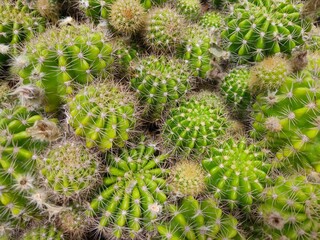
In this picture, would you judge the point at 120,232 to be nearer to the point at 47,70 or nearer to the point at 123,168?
the point at 123,168

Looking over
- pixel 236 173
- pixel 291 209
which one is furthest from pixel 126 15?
pixel 291 209

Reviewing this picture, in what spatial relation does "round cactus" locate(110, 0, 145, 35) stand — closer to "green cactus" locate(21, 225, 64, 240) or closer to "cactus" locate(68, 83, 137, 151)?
"cactus" locate(68, 83, 137, 151)

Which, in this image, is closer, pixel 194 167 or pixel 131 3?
pixel 194 167

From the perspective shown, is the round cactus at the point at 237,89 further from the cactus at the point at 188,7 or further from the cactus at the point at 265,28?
the cactus at the point at 188,7

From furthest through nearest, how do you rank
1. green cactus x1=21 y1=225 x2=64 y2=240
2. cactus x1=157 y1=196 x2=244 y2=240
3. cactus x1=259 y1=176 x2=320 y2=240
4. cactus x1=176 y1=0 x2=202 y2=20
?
cactus x1=176 y1=0 x2=202 y2=20 < green cactus x1=21 y1=225 x2=64 y2=240 < cactus x1=157 y1=196 x2=244 y2=240 < cactus x1=259 y1=176 x2=320 y2=240

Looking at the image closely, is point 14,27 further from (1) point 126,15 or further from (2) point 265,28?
(2) point 265,28

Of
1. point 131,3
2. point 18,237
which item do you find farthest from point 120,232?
point 131,3

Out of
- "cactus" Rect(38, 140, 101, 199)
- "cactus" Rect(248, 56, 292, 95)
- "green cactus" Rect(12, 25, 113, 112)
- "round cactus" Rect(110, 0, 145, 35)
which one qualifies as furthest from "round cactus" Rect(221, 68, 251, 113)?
"cactus" Rect(38, 140, 101, 199)
